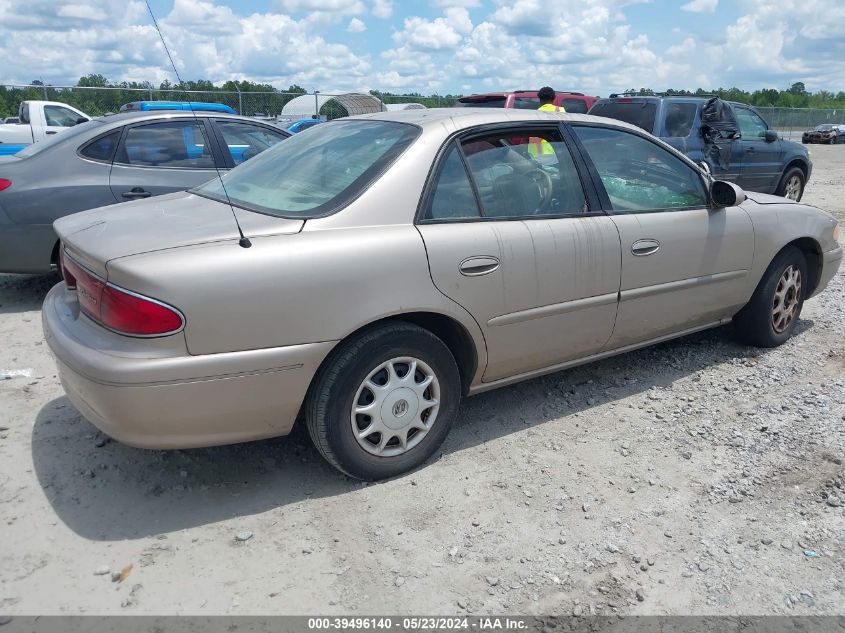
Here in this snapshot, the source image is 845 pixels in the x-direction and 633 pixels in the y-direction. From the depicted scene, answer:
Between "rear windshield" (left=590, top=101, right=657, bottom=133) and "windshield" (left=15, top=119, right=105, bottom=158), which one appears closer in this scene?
"windshield" (left=15, top=119, right=105, bottom=158)

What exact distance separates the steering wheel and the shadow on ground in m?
1.19

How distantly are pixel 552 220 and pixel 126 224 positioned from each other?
2.05 meters

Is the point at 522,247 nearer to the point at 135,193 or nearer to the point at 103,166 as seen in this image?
the point at 135,193

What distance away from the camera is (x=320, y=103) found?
2386 cm

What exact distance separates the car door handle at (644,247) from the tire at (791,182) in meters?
8.38

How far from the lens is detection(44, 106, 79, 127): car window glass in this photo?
1541 cm

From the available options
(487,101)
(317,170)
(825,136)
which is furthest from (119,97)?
(825,136)

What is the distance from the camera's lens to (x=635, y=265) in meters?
3.93

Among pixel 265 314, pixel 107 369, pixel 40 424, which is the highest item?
pixel 265 314

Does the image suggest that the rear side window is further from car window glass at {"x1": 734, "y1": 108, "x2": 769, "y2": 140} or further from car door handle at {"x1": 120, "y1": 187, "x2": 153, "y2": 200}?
car door handle at {"x1": 120, "y1": 187, "x2": 153, "y2": 200}

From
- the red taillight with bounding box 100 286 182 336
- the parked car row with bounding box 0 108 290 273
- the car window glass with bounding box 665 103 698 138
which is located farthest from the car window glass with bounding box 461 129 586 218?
the car window glass with bounding box 665 103 698 138

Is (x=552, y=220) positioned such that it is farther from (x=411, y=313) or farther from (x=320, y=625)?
(x=320, y=625)

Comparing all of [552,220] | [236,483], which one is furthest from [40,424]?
[552,220]

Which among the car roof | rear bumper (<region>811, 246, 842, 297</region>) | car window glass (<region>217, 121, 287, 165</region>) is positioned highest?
the car roof
